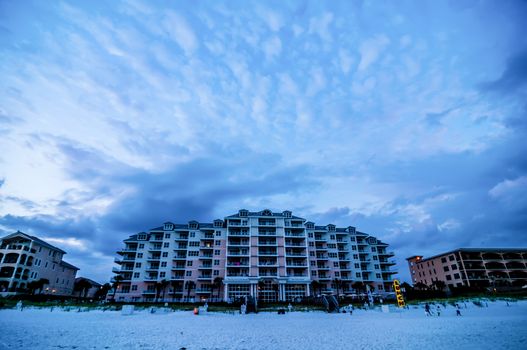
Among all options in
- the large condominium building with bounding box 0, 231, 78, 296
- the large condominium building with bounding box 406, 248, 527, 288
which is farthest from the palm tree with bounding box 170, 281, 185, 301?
the large condominium building with bounding box 406, 248, 527, 288

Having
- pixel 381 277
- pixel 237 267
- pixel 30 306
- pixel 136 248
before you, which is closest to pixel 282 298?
pixel 237 267

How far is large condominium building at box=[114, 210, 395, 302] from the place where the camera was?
62.4 metres

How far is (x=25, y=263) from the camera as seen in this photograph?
205 feet

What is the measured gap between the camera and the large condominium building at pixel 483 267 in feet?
262

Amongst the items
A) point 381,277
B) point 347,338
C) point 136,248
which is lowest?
point 347,338

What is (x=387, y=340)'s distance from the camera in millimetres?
13133

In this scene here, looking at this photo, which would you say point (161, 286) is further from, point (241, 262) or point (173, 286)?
point (241, 262)

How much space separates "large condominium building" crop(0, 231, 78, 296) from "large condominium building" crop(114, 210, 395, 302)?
720 inches

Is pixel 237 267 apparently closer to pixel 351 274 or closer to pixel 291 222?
pixel 291 222

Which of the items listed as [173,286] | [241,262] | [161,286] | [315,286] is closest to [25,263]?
[161,286]

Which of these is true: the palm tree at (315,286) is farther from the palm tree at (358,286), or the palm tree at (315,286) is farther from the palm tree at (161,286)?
the palm tree at (161,286)

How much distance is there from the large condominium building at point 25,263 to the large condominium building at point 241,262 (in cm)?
1829

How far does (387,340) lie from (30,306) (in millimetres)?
50791

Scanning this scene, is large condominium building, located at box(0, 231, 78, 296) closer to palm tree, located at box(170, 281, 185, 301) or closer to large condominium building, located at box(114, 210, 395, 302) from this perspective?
large condominium building, located at box(114, 210, 395, 302)
